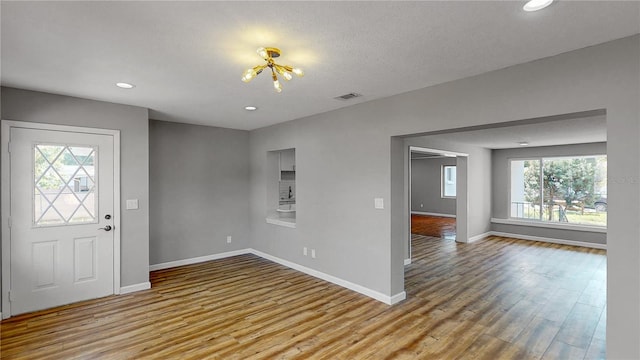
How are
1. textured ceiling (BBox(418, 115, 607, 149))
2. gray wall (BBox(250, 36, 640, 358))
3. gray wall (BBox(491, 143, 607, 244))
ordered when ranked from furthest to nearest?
gray wall (BBox(491, 143, 607, 244)) → textured ceiling (BBox(418, 115, 607, 149)) → gray wall (BBox(250, 36, 640, 358))

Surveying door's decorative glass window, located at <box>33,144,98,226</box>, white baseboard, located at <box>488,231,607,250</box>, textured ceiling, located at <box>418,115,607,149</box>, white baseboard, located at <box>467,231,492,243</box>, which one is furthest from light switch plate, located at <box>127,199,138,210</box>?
white baseboard, located at <box>488,231,607,250</box>

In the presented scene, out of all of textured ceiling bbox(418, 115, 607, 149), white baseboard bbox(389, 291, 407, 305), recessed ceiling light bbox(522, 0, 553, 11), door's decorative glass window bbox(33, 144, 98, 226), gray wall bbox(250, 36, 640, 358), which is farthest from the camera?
textured ceiling bbox(418, 115, 607, 149)

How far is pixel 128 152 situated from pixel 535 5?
177 inches

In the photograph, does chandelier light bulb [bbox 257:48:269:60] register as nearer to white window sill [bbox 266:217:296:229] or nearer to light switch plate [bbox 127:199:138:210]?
light switch plate [bbox 127:199:138:210]

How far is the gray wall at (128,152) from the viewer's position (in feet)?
11.6

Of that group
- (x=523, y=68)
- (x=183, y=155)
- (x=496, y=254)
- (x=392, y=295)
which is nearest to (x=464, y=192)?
(x=496, y=254)

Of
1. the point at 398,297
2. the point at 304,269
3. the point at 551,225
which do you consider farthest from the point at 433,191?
the point at 398,297

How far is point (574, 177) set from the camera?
745cm

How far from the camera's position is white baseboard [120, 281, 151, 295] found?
12.9 feet

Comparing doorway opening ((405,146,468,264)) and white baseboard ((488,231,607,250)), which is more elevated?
doorway opening ((405,146,468,264))

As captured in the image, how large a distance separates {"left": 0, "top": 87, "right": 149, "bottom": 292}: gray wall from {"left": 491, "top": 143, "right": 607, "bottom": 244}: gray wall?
8.49 m

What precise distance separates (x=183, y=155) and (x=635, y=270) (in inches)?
228

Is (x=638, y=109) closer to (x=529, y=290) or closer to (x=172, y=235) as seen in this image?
(x=529, y=290)

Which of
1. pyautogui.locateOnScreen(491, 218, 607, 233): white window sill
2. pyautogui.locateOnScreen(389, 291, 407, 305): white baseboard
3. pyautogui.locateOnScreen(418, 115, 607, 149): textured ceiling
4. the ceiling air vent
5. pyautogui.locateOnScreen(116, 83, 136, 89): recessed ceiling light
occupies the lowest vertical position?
pyautogui.locateOnScreen(389, 291, 407, 305): white baseboard
